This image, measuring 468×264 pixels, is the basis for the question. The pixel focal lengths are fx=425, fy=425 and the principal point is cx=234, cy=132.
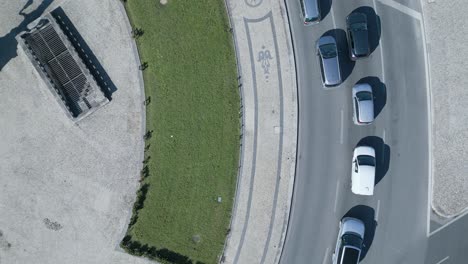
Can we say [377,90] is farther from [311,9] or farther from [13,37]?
[13,37]

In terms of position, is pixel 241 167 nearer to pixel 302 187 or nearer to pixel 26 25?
pixel 302 187

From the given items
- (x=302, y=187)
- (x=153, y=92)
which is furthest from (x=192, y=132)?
(x=302, y=187)

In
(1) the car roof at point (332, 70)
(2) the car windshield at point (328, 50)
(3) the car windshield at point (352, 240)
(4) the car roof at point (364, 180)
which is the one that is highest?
(2) the car windshield at point (328, 50)

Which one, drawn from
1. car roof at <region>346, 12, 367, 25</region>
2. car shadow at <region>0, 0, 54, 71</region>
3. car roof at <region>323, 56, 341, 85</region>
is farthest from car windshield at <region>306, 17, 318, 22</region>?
car shadow at <region>0, 0, 54, 71</region>

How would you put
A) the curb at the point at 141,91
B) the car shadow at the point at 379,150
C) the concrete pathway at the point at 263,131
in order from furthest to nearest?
1. the car shadow at the point at 379,150
2. the concrete pathway at the point at 263,131
3. the curb at the point at 141,91

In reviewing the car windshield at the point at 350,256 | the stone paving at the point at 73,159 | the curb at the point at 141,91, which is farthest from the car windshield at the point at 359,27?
the stone paving at the point at 73,159

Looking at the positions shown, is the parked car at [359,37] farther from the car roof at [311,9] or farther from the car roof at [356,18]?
the car roof at [311,9]

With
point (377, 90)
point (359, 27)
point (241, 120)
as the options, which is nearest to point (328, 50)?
point (359, 27)

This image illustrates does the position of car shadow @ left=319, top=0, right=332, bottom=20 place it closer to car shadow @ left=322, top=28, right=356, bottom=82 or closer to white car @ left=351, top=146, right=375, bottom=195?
car shadow @ left=322, top=28, right=356, bottom=82
